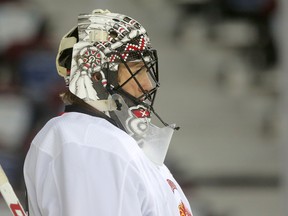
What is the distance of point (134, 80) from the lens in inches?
103

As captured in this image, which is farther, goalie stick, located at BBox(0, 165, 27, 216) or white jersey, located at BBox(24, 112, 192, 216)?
goalie stick, located at BBox(0, 165, 27, 216)

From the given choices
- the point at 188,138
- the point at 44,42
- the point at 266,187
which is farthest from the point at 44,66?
the point at 266,187

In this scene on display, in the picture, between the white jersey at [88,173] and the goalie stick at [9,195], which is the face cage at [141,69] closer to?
the white jersey at [88,173]

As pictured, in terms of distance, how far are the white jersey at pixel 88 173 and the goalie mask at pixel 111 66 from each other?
73 mm

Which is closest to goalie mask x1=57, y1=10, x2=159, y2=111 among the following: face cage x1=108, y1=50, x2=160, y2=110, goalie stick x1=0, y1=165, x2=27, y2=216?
face cage x1=108, y1=50, x2=160, y2=110

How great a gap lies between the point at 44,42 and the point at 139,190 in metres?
5.08

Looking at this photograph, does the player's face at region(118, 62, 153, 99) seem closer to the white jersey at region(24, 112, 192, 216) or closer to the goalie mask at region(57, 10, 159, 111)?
the goalie mask at region(57, 10, 159, 111)

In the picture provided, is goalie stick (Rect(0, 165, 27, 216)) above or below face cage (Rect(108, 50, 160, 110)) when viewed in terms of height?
below

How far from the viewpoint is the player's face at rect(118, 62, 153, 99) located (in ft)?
8.51

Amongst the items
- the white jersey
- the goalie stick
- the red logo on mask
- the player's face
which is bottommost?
the goalie stick

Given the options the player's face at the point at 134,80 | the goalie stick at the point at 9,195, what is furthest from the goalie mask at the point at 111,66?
the goalie stick at the point at 9,195

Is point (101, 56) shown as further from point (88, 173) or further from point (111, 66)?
point (88, 173)

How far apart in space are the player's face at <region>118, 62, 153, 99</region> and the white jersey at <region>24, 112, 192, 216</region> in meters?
0.12

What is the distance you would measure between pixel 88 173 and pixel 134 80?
31 cm
